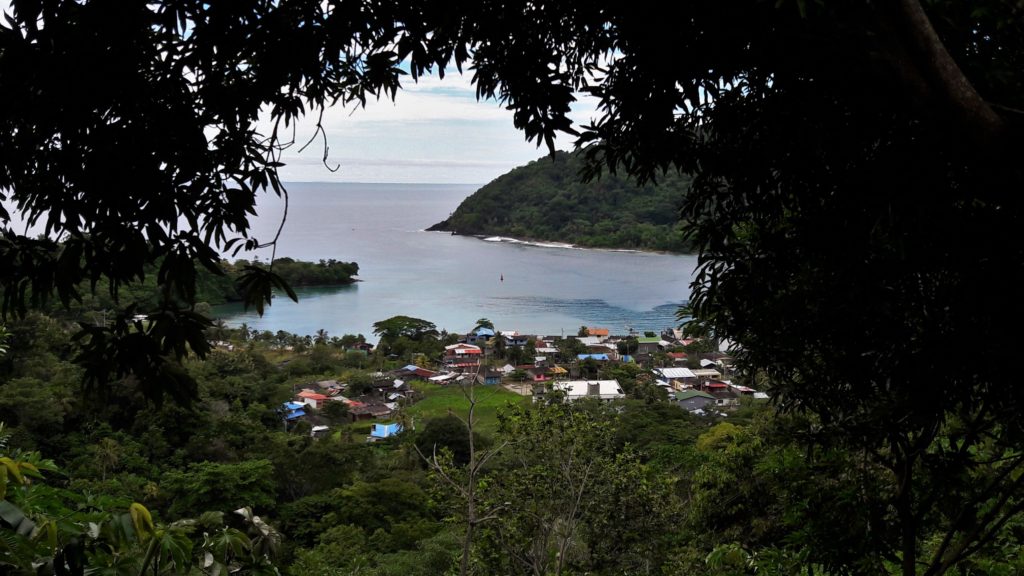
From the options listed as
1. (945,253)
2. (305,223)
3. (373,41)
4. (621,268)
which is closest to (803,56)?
(945,253)

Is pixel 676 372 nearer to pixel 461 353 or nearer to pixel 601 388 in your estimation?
pixel 601 388

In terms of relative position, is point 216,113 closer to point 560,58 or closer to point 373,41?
point 373,41

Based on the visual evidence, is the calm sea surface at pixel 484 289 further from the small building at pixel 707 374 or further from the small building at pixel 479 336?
the small building at pixel 707 374

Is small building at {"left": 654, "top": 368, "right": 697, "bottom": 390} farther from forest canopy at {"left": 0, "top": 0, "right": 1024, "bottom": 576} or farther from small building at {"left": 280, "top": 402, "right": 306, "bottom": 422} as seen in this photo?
forest canopy at {"left": 0, "top": 0, "right": 1024, "bottom": 576}

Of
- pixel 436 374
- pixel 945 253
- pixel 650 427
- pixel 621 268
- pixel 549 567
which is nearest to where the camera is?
pixel 945 253

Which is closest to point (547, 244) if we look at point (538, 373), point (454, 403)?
point (538, 373)

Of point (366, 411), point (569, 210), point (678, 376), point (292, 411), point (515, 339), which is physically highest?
point (569, 210)
